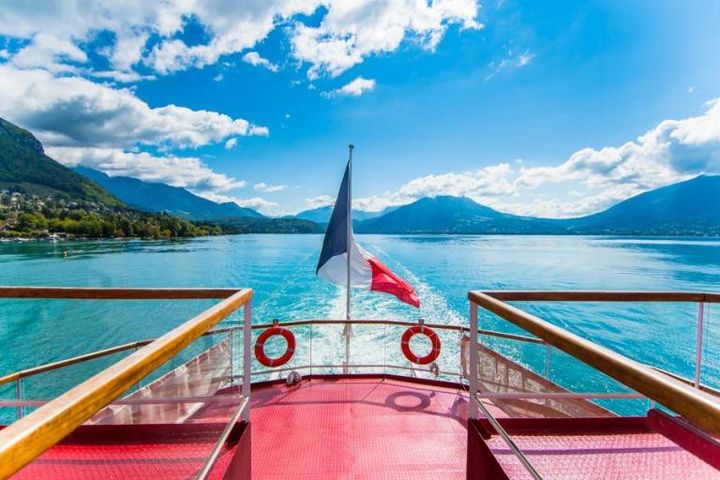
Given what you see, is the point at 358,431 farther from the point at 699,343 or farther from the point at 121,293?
the point at 699,343

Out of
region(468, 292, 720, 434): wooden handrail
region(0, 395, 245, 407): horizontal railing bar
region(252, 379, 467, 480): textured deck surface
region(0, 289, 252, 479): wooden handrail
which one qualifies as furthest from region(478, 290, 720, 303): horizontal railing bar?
region(252, 379, 467, 480): textured deck surface

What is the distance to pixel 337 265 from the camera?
7551 millimetres

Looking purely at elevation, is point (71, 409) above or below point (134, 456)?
above

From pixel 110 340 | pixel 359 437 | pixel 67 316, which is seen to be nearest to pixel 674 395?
pixel 359 437

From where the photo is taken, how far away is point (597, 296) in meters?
2.11

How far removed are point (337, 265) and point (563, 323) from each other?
13.7m

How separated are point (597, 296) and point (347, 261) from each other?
5.24 metres

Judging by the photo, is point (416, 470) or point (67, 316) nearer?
point (416, 470)

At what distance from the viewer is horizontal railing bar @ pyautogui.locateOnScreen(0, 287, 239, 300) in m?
2.05

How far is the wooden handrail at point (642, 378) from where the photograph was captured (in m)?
0.77

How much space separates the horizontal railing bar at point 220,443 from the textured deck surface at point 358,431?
144 centimetres

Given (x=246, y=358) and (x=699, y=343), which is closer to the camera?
(x=246, y=358)

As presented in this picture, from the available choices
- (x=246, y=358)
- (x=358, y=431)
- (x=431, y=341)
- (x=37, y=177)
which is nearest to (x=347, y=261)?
(x=431, y=341)

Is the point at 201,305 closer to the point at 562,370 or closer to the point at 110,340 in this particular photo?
the point at 110,340
